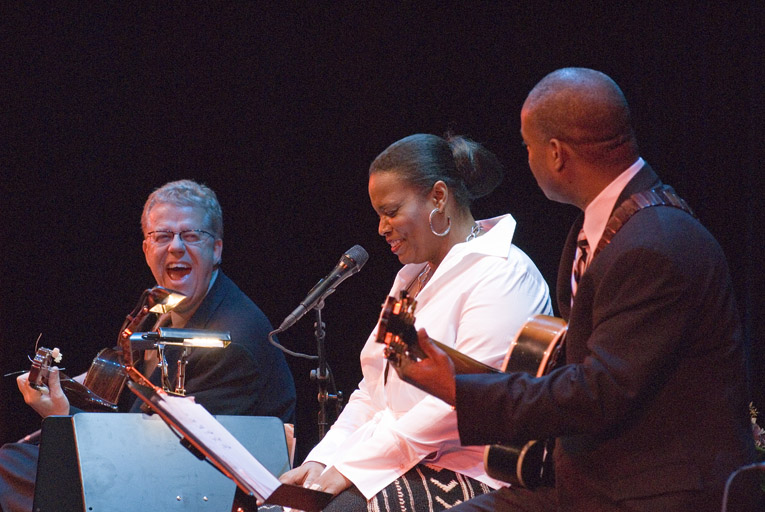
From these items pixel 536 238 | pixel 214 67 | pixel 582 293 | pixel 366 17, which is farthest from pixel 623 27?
pixel 582 293

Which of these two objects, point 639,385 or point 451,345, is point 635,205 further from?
point 451,345

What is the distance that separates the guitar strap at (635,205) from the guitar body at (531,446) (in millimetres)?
351

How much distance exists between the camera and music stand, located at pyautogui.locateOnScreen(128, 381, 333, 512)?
2.06 meters

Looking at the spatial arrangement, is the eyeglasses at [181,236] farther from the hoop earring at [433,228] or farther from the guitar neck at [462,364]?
the guitar neck at [462,364]

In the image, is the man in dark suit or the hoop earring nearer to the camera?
the man in dark suit

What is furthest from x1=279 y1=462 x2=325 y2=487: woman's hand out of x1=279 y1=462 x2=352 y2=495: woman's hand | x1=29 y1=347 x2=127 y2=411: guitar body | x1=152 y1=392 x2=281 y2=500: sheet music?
x1=29 y1=347 x2=127 y2=411: guitar body

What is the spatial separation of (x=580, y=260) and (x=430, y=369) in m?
0.52

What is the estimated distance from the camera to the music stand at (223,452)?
6.76 feet

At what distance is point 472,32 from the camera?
16.4 feet

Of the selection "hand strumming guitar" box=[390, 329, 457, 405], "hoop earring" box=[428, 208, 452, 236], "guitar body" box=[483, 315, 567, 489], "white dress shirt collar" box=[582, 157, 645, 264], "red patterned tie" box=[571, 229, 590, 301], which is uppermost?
"white dress shirt collar" box=[582, 157, 645, 264]

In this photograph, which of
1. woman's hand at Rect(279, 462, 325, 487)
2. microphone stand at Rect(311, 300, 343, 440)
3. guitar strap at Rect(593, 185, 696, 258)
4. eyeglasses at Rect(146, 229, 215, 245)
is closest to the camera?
guitar strap at Rect(593, 185, 696, 258)

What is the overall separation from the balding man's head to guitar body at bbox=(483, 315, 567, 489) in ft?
1.66

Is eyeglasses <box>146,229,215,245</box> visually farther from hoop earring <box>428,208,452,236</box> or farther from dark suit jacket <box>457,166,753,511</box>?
dark suit jacket <box>457,166,753,511</box>

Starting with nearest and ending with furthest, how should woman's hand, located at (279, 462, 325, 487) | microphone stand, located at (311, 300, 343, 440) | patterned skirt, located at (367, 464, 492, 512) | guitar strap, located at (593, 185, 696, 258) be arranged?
guitar strap, located at (593, 185, 696, 258) < patterned skirt, located at (367, 464, 492, 512) < woman's hand, located at (279, 462, 325, 487) < microphone stand, located at (311, 300, 343, 440)
